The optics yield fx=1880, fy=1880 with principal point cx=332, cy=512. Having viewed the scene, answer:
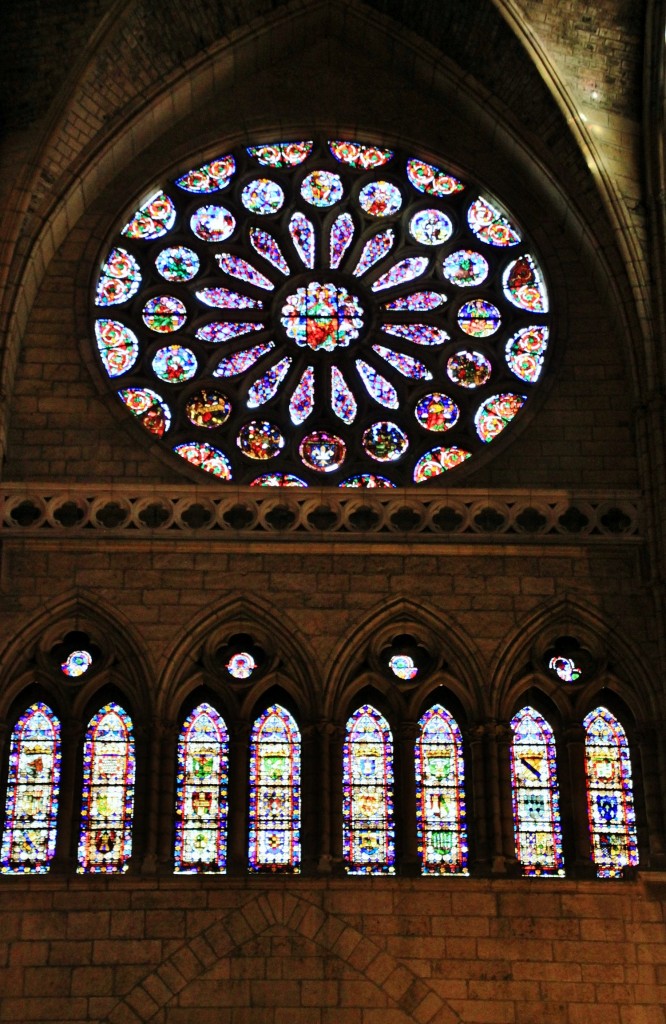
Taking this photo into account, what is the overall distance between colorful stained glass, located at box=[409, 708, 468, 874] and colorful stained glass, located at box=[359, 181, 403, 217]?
15.9ft

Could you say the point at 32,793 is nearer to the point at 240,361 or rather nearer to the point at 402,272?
the point at 240,361

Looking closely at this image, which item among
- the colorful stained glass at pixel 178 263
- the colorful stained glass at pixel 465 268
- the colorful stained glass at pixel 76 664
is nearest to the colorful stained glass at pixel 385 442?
the colorful stained glass at pixel 465 268

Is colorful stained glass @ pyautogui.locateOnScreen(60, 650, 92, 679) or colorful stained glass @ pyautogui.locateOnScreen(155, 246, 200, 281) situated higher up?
colorful stained glass @ pyautogui.locateOnScreen(155, 246, 200, 281)

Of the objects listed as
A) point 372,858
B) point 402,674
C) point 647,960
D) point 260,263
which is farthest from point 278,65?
point 647,960

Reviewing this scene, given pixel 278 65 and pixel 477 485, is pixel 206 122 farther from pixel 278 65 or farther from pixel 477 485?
pixel 477 485

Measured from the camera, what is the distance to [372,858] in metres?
14.2

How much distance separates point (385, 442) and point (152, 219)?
10.0 feet

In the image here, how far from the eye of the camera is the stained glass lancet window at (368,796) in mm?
14188

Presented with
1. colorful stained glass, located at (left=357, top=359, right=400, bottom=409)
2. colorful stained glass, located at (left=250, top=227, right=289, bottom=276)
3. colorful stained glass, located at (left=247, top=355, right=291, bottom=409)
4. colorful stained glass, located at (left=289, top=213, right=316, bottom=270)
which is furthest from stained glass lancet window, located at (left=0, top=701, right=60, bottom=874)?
colorful stained glass, located at (left=289, top=213, right=316, bottom=270)

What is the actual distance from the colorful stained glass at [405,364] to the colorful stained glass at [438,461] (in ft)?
2.55

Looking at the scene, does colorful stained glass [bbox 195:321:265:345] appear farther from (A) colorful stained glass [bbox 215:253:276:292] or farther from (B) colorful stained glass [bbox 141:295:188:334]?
(A) colorful stained glass [bbox 215:253:276:292]

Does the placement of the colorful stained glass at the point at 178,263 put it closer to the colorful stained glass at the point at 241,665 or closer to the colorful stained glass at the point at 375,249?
the colorful stained glass at the point at 375,249

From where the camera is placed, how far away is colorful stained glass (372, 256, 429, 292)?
1683 cm

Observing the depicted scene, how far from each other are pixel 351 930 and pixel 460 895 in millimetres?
854
